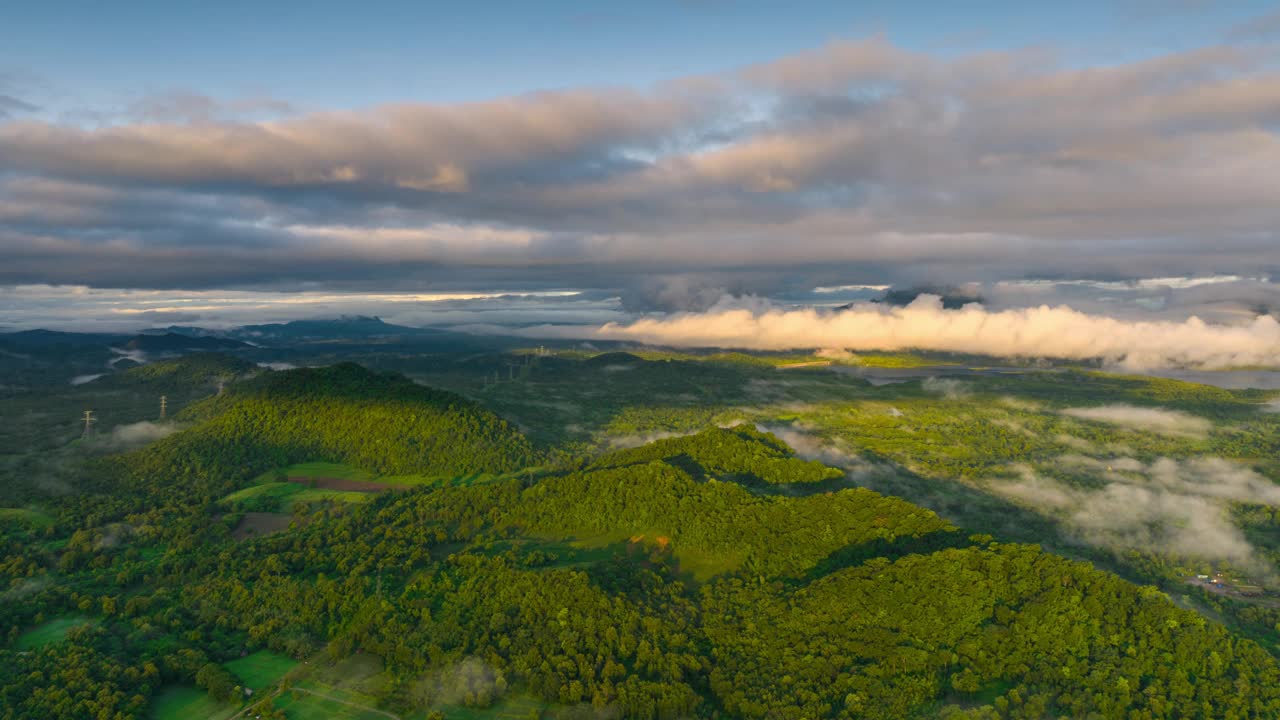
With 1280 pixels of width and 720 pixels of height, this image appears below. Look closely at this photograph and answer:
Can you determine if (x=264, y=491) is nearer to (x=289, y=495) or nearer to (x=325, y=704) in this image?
(x=289, y=495)

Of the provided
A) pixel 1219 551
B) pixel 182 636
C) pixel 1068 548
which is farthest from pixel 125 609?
pixel 1219 551

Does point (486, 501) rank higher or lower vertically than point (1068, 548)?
higher

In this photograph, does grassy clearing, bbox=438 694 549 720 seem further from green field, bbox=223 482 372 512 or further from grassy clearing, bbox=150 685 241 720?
green field, bbox=223 482 372 512

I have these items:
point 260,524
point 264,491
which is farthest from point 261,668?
point 264,491

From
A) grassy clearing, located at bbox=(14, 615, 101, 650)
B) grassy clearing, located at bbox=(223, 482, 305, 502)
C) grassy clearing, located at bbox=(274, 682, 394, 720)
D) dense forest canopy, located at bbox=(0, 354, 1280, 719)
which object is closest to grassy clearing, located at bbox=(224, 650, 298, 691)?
dense forest canopy, located at bbox=(0, 354, 1280, 719)

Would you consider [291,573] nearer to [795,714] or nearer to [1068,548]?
[795,714]
